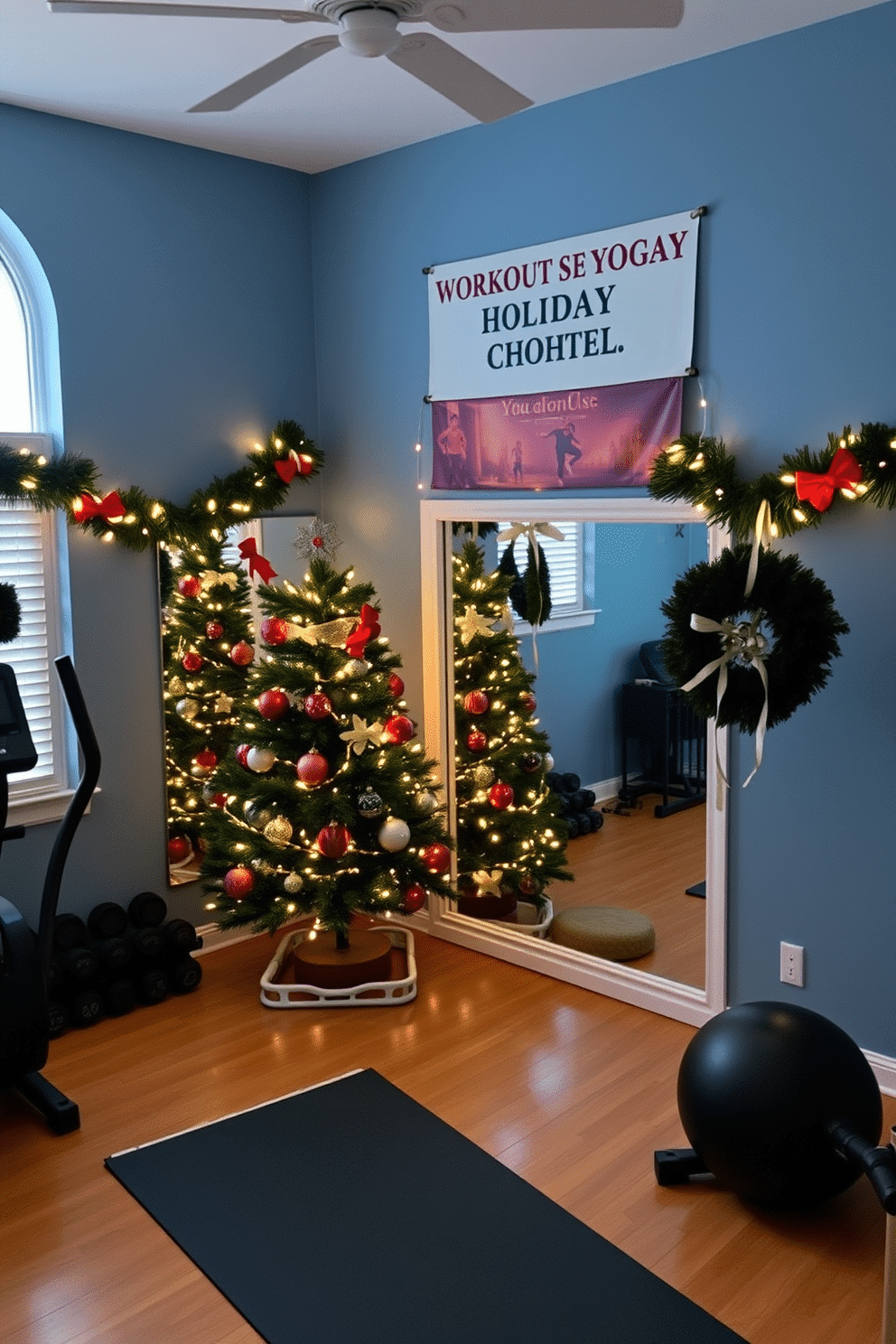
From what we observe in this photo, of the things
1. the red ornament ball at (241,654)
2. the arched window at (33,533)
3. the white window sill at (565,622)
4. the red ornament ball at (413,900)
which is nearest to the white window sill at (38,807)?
the arched window at (33,533)

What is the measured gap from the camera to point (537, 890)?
465 centimetres

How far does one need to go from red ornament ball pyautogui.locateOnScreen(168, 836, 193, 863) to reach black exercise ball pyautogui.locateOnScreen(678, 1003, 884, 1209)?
92.7 inches

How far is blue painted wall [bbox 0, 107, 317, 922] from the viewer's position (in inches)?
165

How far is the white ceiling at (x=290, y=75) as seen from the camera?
10.8 feet

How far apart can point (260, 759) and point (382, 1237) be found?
1.68 metres

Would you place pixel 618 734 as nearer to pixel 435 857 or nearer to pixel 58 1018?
pixel 435 857

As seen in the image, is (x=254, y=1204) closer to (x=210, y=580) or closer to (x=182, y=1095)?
(x=182, y=1095)

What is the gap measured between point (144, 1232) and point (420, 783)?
1784mm

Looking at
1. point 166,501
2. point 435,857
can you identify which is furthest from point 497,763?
point 166,501

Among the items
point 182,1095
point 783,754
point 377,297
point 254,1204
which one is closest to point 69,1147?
point 182,1095

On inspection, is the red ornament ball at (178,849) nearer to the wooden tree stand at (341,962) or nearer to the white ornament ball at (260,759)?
the wooden tree stand at (341,962)

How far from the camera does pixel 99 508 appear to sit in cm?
427

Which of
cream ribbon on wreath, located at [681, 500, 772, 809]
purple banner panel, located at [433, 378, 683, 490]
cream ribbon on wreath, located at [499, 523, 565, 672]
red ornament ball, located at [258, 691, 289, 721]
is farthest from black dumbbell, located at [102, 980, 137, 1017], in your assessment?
cream ribbon on wreath, located at [681, 500, 772, 809]

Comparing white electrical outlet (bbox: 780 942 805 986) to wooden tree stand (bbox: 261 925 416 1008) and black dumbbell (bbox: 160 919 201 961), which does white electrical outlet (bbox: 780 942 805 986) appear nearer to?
Answer: wooden tree stand (bbox: 261 925 416 1008)
